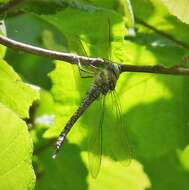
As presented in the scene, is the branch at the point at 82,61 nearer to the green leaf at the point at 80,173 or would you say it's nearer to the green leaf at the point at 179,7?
the green leaf at the point at 179,7

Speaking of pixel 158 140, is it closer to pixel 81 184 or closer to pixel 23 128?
pixel 81 184

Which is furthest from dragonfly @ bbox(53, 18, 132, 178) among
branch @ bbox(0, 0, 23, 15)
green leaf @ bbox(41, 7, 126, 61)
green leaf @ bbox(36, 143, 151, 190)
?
green leaf @ bbox(36, 143, 151, 190)

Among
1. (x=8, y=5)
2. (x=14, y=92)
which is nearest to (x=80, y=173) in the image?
(x=14, y=92)

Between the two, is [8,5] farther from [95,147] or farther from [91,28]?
[95,147]

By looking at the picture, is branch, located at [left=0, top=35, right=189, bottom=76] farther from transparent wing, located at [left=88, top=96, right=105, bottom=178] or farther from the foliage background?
transparent wing, located at [left=88, top=96, right=105, bottom=178]

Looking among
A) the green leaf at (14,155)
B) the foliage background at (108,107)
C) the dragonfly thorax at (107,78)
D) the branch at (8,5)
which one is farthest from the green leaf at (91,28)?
the green leaf at (14,155)
